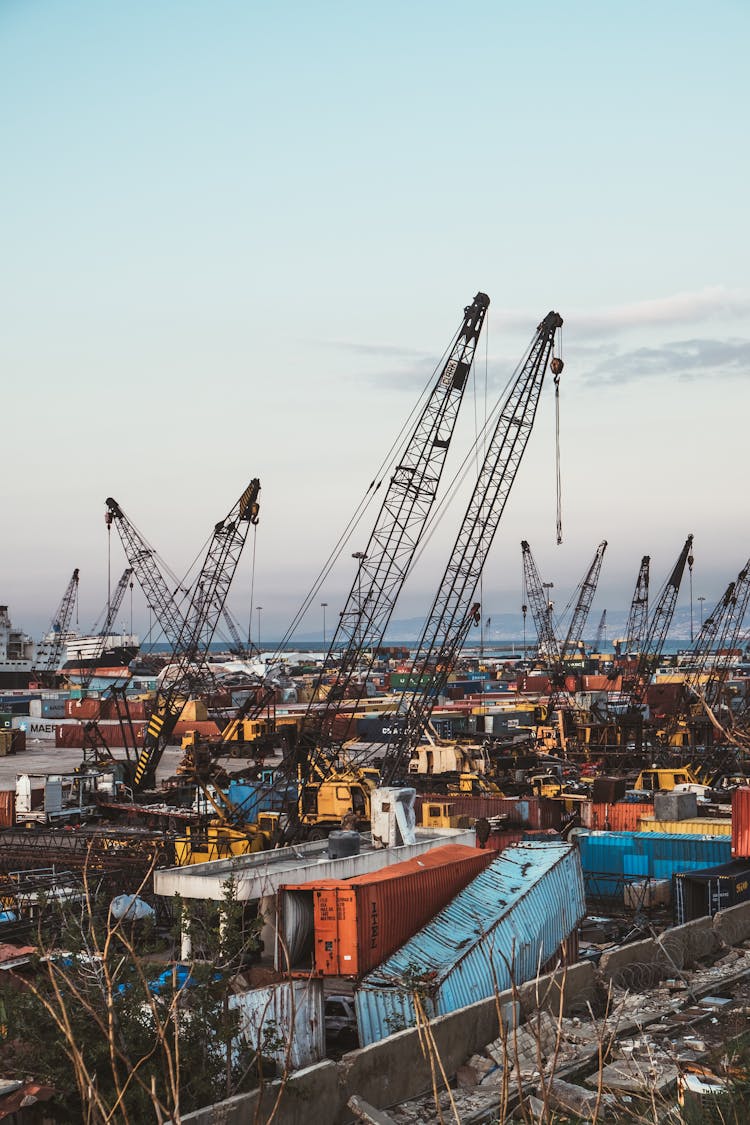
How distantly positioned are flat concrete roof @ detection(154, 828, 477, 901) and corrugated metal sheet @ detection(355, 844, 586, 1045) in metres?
2.67

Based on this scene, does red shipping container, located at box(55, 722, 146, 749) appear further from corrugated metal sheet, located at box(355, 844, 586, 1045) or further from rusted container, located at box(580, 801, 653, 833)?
corrugated metal sheet, located at box(355, 844, 586, 1045)

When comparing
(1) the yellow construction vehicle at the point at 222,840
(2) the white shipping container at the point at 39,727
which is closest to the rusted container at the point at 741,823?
(1) the yellow construction vehicle at the point at 222,840

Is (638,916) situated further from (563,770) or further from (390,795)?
(563,770)

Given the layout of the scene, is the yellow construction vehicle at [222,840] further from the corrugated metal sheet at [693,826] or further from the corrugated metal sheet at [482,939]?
the corrugated metal sheet at [693,826]

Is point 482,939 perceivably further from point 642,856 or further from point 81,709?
point 81,709

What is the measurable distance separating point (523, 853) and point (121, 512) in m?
82.8

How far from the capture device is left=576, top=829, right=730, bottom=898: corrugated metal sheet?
3944cm

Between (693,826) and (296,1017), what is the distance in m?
26.9

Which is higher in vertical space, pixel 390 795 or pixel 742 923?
pixel 390 795

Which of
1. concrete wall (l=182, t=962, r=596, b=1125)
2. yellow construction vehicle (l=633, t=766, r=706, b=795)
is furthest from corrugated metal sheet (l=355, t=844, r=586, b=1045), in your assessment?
yellow construction vehicle (l=633, t=766, r=706, b=795)

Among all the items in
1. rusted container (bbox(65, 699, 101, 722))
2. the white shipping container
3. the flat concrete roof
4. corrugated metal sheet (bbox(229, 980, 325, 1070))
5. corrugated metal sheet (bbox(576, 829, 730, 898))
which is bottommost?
the white shipping container

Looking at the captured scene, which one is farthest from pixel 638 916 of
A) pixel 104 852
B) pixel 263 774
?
pixel 263 774

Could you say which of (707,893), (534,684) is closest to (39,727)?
(534,684)

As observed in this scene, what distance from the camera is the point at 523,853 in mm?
29875
